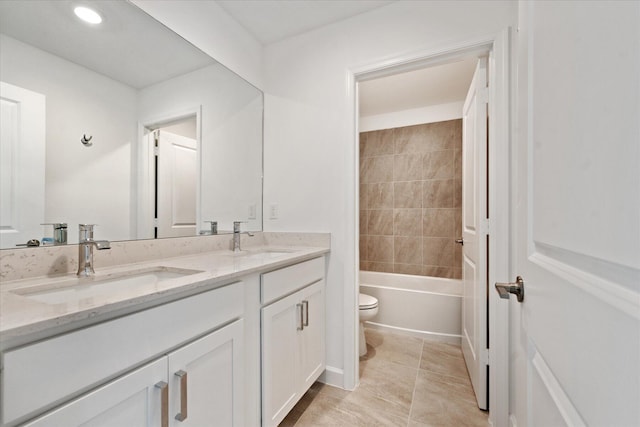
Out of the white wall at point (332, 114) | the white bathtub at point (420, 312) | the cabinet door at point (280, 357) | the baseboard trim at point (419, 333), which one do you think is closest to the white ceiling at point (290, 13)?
the white wall at point (332, 114)

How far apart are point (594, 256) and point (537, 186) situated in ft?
0.82

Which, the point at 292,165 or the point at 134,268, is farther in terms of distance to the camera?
the point at 292,165

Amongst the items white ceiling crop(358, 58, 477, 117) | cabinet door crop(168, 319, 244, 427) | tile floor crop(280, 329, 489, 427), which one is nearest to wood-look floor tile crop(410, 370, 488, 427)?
tile floor crop(280, 329, 489, 427)

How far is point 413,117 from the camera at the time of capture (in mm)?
3213

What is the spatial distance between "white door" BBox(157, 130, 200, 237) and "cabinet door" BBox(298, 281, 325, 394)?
2.61 feet

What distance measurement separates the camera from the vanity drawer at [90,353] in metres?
0.52

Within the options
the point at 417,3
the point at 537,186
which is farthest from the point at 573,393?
the point at 417,3

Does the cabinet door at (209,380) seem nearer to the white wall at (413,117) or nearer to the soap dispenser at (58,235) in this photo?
the soap dispenser at (58,235)

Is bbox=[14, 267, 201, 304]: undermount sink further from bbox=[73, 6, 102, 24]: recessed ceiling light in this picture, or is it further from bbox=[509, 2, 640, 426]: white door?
bbox=[73, 6, 102, 24]: recessed ceiling light

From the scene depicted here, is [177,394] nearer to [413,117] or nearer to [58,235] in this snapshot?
[58,235]

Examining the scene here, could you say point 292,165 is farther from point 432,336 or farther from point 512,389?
point 432,336

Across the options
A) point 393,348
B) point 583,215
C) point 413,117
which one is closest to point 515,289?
point 583,215

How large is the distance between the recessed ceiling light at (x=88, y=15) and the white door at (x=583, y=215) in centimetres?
156

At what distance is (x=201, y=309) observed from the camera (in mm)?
895
